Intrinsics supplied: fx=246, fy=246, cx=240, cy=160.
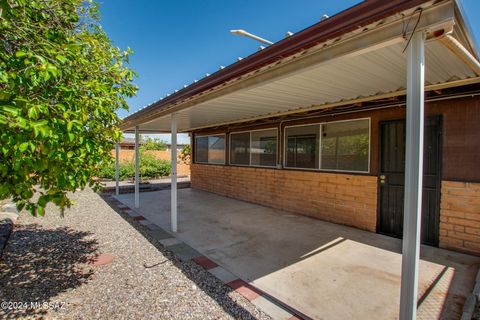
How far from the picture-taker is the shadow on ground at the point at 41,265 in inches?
104

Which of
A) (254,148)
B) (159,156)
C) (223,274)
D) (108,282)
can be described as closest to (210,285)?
(223,274)

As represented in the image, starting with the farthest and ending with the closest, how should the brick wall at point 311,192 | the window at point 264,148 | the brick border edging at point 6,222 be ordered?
the window at point 264,148
the brick wall at point 311,192
the brick border edging at point 6,222

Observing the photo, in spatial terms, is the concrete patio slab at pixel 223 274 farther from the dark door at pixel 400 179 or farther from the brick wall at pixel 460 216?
the brick wall at pixel 460 216

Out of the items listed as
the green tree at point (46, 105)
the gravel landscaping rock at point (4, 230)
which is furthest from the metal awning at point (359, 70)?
the gravel landscaping rock at point (4, 230)

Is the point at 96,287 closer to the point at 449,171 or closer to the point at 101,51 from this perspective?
the point at 101,51

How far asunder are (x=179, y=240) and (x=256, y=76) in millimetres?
3138

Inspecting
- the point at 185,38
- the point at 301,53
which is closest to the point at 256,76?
the point at 301,53

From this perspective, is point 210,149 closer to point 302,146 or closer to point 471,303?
point 302,146

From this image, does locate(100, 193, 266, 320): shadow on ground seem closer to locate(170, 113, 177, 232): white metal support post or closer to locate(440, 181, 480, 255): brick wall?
locate(170, 113, 177, 232): white metal support post

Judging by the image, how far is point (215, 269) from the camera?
10.7 ft

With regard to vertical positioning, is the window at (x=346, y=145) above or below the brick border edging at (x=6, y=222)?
above

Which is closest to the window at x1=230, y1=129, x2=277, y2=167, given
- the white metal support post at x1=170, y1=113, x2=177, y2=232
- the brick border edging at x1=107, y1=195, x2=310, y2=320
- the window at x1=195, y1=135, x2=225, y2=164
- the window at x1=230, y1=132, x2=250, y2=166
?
the window at x1=230, y1=132, x2=250, y2=166

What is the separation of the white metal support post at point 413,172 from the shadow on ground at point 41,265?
3197mm

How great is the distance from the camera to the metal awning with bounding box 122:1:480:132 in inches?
63.7
